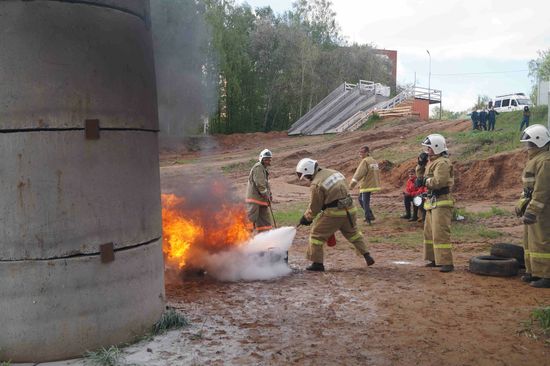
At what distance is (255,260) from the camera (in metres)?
7.98

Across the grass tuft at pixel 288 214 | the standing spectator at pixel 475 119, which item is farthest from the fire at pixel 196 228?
the standing spectator at pixel 475 119

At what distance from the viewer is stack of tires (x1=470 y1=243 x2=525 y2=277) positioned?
7.76 m

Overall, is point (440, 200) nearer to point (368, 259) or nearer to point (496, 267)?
point (496, 267)

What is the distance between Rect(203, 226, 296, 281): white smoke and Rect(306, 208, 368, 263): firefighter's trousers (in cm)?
43

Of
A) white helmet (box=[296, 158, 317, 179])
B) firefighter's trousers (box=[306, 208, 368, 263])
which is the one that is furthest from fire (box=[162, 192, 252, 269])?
white helmet (box=[296, 158, 317, 179])

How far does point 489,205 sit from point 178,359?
13.1 metres

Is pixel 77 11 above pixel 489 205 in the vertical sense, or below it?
above

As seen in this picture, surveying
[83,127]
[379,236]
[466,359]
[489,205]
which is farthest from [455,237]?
[83,127]

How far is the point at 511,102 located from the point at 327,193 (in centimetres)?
2968

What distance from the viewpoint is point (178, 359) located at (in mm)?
4586

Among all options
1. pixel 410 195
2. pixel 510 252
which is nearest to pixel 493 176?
pixel 410 195

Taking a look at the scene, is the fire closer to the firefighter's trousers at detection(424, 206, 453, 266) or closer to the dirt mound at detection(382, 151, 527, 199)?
the firefighter's trousers at detection(424, 206, 453, 266)

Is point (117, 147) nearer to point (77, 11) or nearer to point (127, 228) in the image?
point (127, 228)

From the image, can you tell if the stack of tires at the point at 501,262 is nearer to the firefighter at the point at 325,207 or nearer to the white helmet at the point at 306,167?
the firefighter at the point at 325,207
